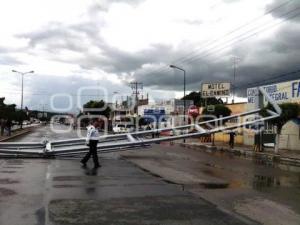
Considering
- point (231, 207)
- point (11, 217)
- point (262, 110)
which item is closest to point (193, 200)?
point (231, 207)

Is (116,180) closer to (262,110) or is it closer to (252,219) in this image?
(252,219)

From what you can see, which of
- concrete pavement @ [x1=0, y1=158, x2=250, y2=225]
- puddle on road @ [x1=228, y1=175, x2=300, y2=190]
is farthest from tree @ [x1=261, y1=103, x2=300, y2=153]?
concrete pavement @ [x1=0, y1=158, x2=250, y2=225]

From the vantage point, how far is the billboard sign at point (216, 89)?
67.3 metres

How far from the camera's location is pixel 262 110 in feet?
102

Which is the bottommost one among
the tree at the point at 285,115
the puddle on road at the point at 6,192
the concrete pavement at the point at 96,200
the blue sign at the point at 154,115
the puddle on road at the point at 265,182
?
the puddle on road at the point at 265,182

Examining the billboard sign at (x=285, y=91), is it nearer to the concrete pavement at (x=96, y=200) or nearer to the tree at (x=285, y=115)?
the tree at (x=285, y=115)

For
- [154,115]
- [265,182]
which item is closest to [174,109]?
[154,115]

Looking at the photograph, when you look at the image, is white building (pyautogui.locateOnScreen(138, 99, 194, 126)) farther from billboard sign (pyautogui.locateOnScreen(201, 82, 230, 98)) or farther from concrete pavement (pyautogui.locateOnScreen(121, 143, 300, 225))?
concrete pavement (pyautogui.locateOnScreen(121, 143, 300, 225))

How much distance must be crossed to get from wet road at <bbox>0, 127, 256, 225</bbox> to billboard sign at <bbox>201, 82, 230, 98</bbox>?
5065cm

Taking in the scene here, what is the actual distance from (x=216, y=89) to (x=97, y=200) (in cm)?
5778

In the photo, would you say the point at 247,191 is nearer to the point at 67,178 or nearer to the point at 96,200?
the point at 96,200

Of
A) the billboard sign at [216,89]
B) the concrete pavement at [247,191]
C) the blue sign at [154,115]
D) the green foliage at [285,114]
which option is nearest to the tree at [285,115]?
the green foliage at [285,114]

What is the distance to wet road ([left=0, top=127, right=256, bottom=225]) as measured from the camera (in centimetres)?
952

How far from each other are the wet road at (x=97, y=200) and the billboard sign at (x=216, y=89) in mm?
50646
